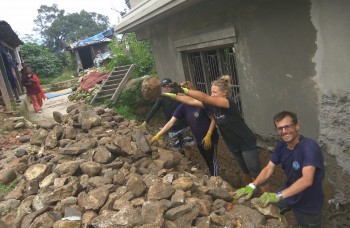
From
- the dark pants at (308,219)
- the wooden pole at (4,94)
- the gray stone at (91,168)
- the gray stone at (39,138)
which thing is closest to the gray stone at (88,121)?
the gray stone at (39,138)

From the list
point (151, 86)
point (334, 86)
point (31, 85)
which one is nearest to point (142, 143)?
point (151, 86)

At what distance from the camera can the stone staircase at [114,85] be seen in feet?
31.9

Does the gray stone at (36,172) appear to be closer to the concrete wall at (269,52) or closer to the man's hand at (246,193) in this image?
the man's hand at (246,193)

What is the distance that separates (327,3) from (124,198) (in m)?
2.90

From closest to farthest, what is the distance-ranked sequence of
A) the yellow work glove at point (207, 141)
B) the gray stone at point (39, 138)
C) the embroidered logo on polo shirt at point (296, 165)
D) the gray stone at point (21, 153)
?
the embroidered logo on polo shirt at point (296, 165) < the yellow work glove at point (207, 141) < the gray stone at point (21, 153) < the gray stone at point (39, 138)

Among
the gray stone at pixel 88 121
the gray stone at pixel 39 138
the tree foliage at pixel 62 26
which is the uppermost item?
the tree foliage at pixel 62 26

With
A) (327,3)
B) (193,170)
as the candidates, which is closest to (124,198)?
(193,170)

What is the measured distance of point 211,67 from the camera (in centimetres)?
602

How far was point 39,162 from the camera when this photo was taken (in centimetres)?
423

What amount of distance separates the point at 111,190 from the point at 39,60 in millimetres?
23470

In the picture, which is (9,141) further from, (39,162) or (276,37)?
(276,37)

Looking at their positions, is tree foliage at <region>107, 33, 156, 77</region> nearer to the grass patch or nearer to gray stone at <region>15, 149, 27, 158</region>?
gray stone at <region>15, 149, 27, 158</region>

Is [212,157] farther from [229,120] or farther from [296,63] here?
[296,63]

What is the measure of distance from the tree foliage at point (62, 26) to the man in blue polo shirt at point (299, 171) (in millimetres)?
42918
